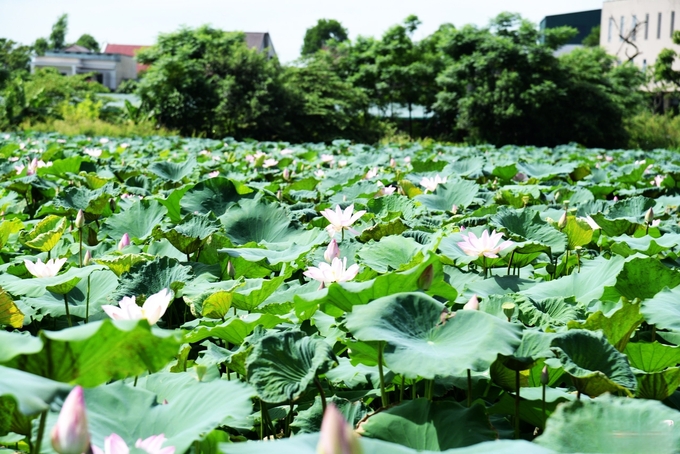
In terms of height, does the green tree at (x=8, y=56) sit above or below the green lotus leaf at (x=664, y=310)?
above

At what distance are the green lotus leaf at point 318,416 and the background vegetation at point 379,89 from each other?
16.2 m

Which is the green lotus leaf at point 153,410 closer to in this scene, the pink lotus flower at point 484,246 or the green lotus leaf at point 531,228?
the pink lotus flower at point 484,246

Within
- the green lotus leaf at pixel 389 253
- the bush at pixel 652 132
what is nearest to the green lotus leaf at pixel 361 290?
the green lotus leaf at pixel 389 253

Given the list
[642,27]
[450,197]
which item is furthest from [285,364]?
[642,27]

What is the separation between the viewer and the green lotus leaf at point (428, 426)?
0.85m

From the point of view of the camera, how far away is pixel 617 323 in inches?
42.9

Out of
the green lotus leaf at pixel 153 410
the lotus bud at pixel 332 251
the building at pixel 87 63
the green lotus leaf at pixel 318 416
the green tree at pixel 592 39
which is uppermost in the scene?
the green tree at pixel 592 39

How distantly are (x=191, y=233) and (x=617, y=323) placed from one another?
1.16 meters

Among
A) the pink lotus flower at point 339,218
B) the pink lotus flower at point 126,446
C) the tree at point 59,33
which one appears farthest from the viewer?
the tree at point 59,33

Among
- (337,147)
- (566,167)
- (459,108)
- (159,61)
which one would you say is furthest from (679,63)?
(566,167)

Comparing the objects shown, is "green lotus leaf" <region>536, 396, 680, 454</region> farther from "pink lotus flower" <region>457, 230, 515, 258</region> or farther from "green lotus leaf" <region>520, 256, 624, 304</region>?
"pink lotus flower" <region>457, 230, 515, 258</region>

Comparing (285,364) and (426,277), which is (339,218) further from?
(285,364)

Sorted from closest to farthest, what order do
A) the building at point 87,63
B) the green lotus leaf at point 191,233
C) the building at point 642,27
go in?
1. the green lotus leaf at point 191,233
2. the building at point 642,27
3. the building at point 87,63

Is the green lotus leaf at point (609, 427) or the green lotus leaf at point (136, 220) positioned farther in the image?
the green lotus leaf at point (136, 220)
